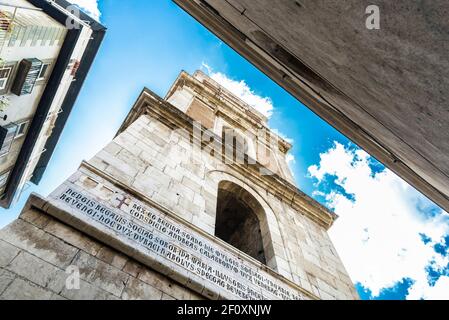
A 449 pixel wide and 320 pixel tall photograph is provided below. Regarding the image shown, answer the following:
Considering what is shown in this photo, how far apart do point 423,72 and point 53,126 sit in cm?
2046

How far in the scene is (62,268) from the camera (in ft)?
9.71

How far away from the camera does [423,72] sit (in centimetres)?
195

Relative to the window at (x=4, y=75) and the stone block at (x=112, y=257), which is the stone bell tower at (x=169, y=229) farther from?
the window at (x=4, y=75)

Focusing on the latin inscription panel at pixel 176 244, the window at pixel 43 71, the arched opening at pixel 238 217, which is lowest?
the window at pixel 43 71

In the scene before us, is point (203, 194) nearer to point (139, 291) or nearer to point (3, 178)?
point (139, 291)

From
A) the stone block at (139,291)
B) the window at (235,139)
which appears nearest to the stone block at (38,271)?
the stone block at (139,291)

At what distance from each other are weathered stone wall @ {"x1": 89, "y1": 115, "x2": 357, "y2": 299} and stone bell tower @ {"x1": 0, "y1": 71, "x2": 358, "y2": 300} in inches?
1.2

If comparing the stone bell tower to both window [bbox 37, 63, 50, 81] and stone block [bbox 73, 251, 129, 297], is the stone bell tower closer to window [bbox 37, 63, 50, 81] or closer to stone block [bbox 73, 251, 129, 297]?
stone block [bbox 73, 251, 129, 297]

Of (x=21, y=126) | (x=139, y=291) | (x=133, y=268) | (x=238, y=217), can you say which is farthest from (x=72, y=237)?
(x=21, y=126)

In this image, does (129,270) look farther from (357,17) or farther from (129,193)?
(357,17)

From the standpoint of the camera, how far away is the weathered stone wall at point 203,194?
5348 mm

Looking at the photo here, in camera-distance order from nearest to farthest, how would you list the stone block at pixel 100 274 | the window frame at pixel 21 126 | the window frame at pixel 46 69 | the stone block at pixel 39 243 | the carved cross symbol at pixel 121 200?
1. the stone block at pixel 39 243
2. the stone block at pixel 100 274
3. the carved cross symbol at pixel 121 200
4. the window frame at pixel 21 126
5. the window frame at pixel 46 69
